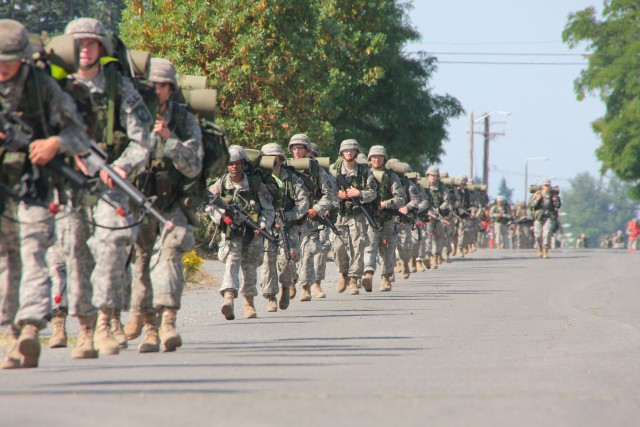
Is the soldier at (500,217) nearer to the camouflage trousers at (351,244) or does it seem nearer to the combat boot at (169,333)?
the camouflage trousers at (351,244)

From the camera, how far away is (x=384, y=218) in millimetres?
20203

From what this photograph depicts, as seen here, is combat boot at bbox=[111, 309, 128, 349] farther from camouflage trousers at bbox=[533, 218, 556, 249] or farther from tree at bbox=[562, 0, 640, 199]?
tree at bbox=[562, 0, 640, 199]

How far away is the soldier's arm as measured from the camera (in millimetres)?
9852

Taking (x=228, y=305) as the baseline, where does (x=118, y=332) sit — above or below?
below

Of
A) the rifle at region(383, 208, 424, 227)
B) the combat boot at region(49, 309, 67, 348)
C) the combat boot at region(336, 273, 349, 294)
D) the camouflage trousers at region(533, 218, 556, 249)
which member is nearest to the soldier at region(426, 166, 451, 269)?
the rifle at region(383, 208, 424, 227)

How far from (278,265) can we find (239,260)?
7.64 feet

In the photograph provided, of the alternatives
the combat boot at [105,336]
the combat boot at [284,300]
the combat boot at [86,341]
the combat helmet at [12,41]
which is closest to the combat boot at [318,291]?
the combat boot at [284,300]

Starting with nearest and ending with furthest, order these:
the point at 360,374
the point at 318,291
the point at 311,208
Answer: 1. the point at 360,374
2. the point at 311,208
3. the point at 318,291

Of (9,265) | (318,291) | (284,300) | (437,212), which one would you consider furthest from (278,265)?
(437,212)

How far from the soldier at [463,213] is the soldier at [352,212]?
13.4 m

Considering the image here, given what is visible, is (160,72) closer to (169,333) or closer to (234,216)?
(169,333)

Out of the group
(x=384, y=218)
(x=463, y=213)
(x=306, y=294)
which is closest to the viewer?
(x=306, y=294)

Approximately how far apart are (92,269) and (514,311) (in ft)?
22.5

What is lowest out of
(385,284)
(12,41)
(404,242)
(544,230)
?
(385,284)
